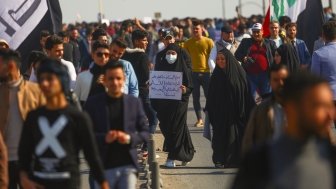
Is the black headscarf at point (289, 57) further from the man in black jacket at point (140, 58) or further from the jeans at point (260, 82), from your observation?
the jeans at point (260, 82)

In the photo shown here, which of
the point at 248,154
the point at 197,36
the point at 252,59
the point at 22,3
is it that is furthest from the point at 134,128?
the point at 197,36

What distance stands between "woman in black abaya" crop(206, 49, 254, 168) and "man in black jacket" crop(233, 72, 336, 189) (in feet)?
27.6

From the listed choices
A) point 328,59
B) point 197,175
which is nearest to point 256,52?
point 197,175

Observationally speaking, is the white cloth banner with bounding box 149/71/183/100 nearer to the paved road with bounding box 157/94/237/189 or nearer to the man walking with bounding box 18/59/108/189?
the paved road with bounding box 157/94/237/189

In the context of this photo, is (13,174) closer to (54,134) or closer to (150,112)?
(54,134)

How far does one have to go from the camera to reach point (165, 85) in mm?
14492

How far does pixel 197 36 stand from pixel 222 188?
6987mm

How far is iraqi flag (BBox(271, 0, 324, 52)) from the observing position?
18094mm

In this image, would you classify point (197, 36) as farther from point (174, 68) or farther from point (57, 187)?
point (57, 187)

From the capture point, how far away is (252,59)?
1684 centimetres

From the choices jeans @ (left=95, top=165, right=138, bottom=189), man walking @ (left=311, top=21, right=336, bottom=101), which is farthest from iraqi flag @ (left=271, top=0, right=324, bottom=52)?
jeans @ (left=95, top=165, right=138, bottom=189)

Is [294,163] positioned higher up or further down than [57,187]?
higher up

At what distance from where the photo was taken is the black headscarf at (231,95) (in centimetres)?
1360

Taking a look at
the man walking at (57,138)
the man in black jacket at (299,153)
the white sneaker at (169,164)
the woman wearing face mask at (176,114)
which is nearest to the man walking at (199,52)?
the woman wearing face mask at (176,114)
